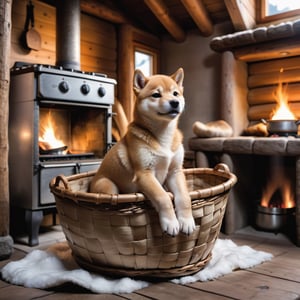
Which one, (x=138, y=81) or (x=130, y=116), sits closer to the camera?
(x=138, y=81)

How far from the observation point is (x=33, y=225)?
7.60 ft

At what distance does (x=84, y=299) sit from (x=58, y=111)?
1876mm

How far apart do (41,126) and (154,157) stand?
1550 mm

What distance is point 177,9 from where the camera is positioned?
3.80 metres

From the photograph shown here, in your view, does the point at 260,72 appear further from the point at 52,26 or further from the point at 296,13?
the point at 52,26

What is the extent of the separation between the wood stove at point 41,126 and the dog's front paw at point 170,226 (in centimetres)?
120

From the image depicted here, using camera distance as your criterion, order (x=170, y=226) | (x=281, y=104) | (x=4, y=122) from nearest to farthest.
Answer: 1. (x=170, y=226)
2. (x=4, y=122)
3. (x=281, y=104)

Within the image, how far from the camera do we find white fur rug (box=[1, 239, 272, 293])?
4.91 ft

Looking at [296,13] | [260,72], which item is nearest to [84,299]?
[260,72]

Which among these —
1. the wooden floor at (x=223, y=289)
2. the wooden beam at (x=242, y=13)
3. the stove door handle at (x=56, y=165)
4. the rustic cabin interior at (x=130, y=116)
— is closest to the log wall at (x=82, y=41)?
the rustic cabin interior at (x=130, y=116)

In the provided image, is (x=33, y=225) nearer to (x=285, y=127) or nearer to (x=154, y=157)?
(x=154, y=157)

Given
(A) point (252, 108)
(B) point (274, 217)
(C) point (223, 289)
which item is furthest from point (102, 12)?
(C) point (223, 289)

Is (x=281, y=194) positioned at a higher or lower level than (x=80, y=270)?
higher

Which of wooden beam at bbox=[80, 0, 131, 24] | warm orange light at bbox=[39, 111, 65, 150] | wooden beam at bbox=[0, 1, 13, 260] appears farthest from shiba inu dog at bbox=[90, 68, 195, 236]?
wooden beam at bbox=[80, 0, 131, 24]
